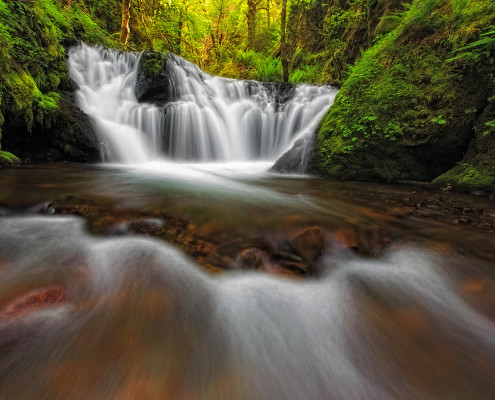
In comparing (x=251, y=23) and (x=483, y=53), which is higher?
(x=251, y=23)

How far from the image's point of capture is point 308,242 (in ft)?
6.55

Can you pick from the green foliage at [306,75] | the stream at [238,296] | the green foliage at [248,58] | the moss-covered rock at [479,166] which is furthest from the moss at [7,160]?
the green foliage at [248,58]

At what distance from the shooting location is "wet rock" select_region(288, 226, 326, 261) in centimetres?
194

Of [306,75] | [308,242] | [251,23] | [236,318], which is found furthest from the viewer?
[251,23]

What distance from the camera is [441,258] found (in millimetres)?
2008

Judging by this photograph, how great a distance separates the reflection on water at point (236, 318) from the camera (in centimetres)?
105

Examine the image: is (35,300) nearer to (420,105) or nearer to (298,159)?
(298,159)

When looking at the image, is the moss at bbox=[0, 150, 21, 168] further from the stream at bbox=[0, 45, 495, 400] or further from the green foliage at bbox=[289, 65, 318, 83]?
the green foliage at bbox=[289, 65, 318, 83]

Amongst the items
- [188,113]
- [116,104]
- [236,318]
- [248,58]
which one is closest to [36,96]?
[116,104]

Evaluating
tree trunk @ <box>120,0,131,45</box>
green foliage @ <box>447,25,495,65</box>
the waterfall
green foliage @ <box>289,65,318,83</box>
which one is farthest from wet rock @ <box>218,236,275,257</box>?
tree trunk @ <box>120,0,131,45</box>

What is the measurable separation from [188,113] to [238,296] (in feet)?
22.3

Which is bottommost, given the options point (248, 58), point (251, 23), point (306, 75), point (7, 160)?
point (7, 160)

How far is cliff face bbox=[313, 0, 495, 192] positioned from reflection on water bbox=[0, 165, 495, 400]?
2.35m

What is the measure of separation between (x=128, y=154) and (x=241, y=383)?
610cm
